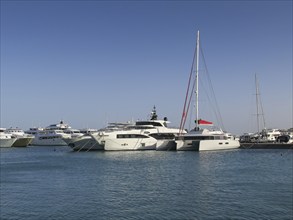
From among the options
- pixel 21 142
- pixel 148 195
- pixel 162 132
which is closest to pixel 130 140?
pixel 162 132

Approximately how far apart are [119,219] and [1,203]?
888 cm

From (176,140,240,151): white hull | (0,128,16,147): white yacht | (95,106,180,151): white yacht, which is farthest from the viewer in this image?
(0,128,16,147): white yacht

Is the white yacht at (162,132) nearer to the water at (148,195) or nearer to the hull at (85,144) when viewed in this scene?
the hull at (85,144)

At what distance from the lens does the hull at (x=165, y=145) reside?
7062 cm

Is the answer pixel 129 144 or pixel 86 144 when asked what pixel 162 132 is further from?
pixel 86 144

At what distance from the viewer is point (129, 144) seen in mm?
69938

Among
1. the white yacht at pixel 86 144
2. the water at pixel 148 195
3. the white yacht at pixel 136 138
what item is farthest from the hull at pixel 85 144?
the water at pixel 148 195

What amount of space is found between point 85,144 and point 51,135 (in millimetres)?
43009

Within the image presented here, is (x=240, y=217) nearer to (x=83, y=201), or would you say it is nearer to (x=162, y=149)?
(x=83, y=201)

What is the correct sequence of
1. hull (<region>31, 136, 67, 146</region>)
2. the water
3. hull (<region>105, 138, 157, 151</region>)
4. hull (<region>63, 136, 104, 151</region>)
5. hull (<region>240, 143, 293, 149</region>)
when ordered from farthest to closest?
hull (<region>31, 136, 67, 146</region>), hull (<region>240, 143, 293, 149</region>), hull (<region>63, 136, 104, 151</region>), hull (<region>105, 138, 157, 151</region>), the water

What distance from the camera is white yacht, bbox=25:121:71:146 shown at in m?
111

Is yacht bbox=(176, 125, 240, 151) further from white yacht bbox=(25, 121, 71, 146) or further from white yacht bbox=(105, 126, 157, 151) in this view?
white yacht bbox=(25, 121, 71, 146)

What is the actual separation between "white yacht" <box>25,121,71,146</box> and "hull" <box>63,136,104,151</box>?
35.4m

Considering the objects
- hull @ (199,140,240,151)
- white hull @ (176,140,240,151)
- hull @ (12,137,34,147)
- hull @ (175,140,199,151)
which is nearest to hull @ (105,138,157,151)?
hull @ (175,140,199,151)
